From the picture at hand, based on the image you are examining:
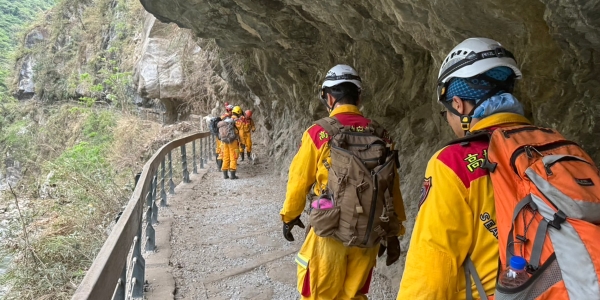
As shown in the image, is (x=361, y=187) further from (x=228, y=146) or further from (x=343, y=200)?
(x=228, y=146)

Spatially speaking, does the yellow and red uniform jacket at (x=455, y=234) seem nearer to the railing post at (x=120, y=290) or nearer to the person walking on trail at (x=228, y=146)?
the railing post at (x=120, y=290)

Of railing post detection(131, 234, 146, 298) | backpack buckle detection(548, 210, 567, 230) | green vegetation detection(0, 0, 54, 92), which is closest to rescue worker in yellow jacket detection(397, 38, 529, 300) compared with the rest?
backpack buckle detection(548, 210, 567, 230)

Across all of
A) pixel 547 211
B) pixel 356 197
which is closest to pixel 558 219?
pixel 547 211

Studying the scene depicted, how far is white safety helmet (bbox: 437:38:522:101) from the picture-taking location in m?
1.66

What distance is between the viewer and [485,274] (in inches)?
59.0

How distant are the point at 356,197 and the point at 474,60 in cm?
123

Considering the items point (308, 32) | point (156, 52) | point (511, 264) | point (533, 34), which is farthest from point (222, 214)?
point (156, 52)

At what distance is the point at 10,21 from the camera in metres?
45.8

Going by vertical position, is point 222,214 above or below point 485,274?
below

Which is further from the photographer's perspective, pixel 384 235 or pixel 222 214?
pixel 222 214

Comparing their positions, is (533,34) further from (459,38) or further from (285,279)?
(285,279)

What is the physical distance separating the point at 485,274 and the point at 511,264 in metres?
0.29

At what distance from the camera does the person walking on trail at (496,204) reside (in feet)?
3.79

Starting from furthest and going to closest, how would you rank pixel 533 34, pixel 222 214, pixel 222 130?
pixel 222 130
pixel 222 214
pixel 533 34
